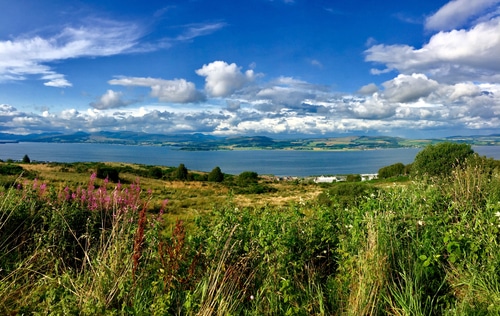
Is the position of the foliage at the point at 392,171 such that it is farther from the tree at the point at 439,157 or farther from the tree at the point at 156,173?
the tree at the point at 156,173

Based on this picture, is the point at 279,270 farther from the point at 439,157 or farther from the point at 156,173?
the point at 156,173

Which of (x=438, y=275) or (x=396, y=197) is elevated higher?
(x=396, y=197)

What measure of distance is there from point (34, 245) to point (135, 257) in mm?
2886

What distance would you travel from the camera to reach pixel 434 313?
3.39m

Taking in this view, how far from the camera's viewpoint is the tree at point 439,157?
2773 centimetres

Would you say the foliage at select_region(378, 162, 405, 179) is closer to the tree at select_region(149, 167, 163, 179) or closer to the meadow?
the tree at select_region(149, 167, 163, 179)

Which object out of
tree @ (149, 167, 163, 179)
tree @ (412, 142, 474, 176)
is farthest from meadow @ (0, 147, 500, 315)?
tree @ (149, 167, 163, 179)

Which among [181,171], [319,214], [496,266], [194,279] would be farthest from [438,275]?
[181,171]

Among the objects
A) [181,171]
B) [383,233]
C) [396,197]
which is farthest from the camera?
[181,171]

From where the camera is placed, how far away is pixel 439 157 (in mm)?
29078

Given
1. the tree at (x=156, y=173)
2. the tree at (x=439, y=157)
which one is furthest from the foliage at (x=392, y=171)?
the tree at (x=156, y=173)

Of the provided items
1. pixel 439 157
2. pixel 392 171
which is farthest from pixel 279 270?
pixel 392 171

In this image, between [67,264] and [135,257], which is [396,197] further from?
[67,264]

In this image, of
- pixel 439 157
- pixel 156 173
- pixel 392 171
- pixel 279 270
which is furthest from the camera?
pixel 392 171
